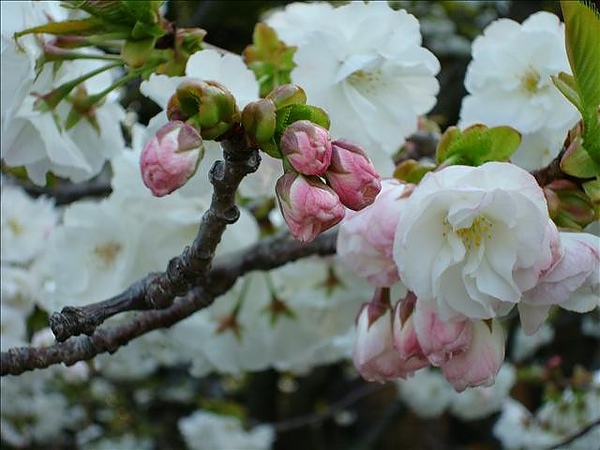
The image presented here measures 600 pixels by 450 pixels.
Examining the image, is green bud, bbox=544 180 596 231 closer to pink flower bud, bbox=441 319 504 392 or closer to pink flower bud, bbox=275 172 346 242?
pink flower bud, bbox=441 319 504 392

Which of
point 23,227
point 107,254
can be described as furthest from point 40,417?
Result: point 107,254

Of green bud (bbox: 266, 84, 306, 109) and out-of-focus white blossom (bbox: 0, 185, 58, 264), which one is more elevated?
green bud (bbox: 266, 84, 306, 109)

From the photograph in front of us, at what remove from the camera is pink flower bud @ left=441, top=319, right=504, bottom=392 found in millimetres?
639

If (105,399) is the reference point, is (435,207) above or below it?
above

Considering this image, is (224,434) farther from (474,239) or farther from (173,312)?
(474,239)

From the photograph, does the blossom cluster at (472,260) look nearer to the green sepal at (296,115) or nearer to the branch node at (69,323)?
the green sepal at (296,115)

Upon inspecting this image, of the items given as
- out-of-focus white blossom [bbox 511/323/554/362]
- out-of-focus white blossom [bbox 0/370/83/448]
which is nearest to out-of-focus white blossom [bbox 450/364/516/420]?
out-of-focus white blossom [bbox 511/323/554/362]

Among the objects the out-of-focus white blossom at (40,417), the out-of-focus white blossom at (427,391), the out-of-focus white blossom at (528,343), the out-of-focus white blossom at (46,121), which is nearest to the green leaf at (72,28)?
the out-of-focus white blossom at (46,121)

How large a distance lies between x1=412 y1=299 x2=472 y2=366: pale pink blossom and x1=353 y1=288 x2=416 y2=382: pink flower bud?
0.21ft

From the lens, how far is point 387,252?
2.15 feet

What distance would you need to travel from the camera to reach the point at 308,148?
1.74ft

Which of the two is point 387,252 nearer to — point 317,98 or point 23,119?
point 317,98

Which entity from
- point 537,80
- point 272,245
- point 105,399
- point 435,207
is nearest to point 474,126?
point 435,207

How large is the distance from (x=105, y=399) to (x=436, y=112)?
72.1 inches
